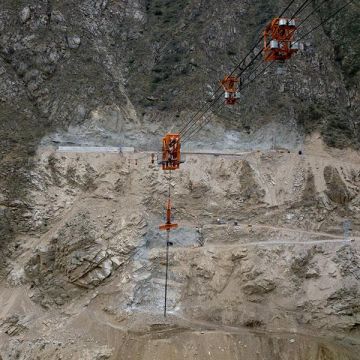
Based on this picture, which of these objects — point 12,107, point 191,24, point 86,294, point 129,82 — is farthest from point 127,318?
point 191,24

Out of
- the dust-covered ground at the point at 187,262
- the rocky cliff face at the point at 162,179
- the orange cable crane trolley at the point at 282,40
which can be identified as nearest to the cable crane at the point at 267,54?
the orange cable crane trolley at the point at 282,40

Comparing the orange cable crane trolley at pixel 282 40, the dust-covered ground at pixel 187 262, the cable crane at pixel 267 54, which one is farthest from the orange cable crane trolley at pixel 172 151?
the dust-covered ground at pixel 187 262

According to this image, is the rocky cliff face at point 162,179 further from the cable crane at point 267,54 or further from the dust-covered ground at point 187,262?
the cable crane at point 267,54

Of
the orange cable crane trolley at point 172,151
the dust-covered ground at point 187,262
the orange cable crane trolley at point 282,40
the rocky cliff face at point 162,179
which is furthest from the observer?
the rocky cliff face at point 162,179

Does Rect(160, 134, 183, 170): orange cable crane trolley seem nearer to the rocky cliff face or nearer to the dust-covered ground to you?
the dust-covered ground

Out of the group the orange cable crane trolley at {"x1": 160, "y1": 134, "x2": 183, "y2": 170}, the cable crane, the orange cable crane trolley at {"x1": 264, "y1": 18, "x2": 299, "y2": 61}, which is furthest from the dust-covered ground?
the orange cable crane trolley at {"x1": 264, "y1": 18, "x2": 299, "y2": 61}

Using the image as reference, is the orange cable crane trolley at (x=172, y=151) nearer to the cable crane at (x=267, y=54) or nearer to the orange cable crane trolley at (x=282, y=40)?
the cable crane at (x=267, y=54)

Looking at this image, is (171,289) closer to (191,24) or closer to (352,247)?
(352,247)

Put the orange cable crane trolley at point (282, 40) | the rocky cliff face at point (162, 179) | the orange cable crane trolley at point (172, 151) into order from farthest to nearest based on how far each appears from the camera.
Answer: the rocky cliff face at point (162, 179) < the orange cable crane trolley at point (172, 151) < the orange cable crane trolley at point (282, 40)

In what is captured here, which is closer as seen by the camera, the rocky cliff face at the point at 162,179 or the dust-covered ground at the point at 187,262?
the dust-covered ground at the point at 187,262
